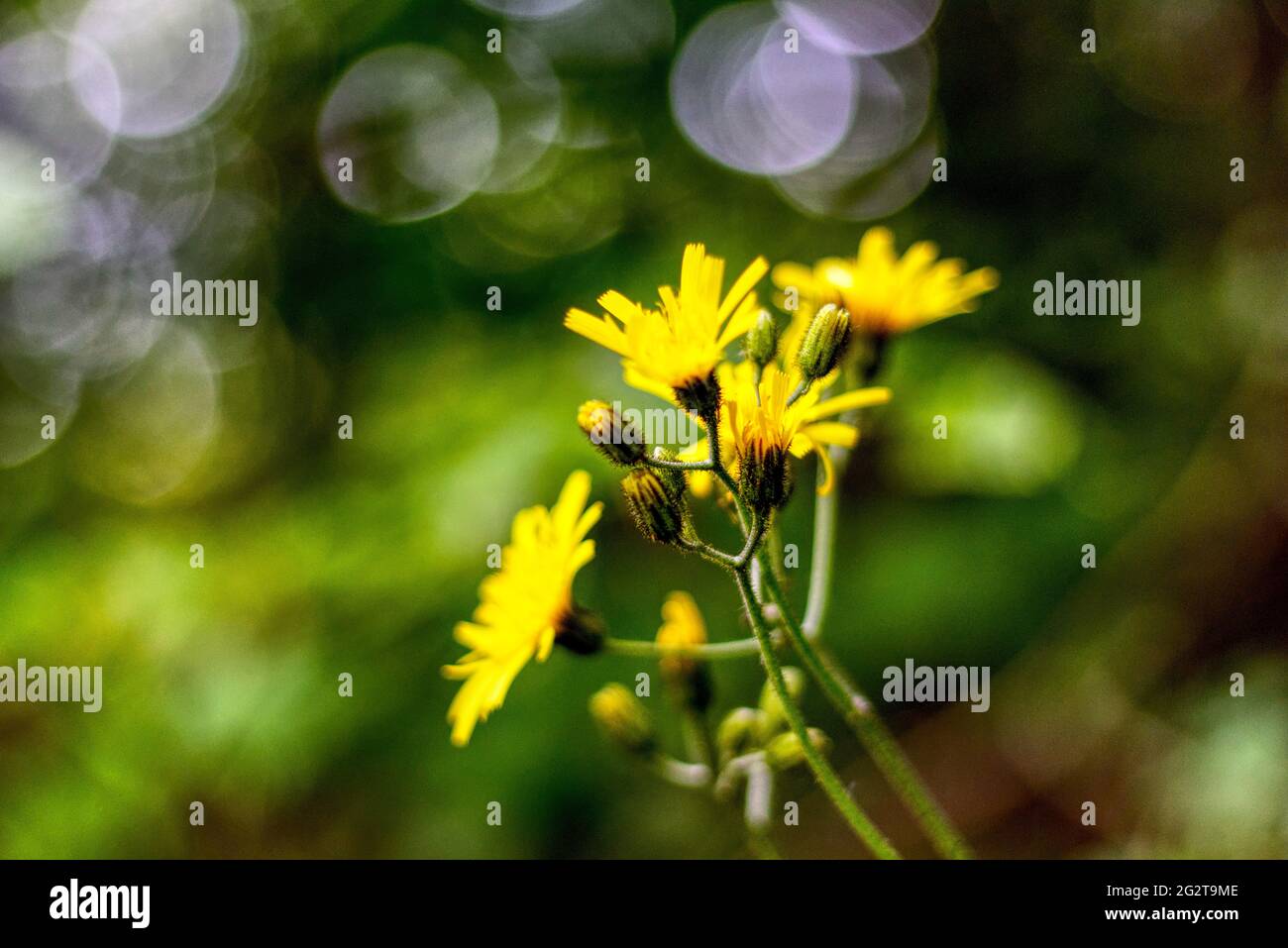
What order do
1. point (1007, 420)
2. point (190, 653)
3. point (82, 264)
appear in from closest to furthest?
point (1007, 420), point (190, 653), point (82, 264)

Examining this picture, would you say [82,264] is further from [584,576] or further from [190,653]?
[584,576]

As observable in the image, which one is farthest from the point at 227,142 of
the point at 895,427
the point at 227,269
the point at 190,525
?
the point at 895,427

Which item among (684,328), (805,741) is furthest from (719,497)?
(805,741)

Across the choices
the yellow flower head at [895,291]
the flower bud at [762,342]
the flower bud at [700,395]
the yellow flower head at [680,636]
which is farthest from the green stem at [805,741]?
the yellow flower head at [895,291]

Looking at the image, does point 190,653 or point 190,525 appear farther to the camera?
point 190,525

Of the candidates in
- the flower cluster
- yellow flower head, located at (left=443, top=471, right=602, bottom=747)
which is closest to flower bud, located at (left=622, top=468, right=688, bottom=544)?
the flower cluster

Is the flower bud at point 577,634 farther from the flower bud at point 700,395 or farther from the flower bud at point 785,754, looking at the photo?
the flower bud at point 700,395

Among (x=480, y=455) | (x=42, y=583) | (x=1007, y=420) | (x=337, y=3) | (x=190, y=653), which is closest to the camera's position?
(x=1007, y=420)
